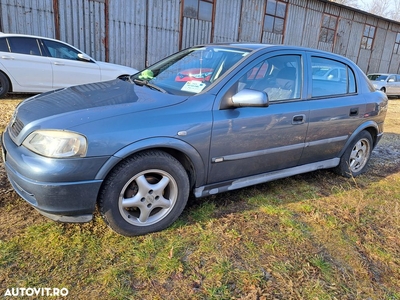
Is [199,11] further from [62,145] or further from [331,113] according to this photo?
[62,145]

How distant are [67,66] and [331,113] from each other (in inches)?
241

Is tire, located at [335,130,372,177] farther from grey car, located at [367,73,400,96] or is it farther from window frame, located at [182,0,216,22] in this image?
grey car, located at [367,73,400,96]

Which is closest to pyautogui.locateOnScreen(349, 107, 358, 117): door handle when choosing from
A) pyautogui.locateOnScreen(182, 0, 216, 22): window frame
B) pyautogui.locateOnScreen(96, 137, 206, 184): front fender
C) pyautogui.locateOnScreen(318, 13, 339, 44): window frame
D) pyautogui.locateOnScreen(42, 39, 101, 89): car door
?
pyautogui.locateOnScreen(96, 137, 206, 184): front fender

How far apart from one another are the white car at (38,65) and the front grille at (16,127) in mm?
4226

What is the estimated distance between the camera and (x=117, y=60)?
10930mm

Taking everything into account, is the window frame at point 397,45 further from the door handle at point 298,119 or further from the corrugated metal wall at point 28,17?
the door handle at point 298,119

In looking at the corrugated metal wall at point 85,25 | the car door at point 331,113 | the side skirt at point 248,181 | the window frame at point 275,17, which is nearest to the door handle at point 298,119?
Result: the car door at point 331,113

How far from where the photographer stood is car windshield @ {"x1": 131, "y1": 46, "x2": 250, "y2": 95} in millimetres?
2836

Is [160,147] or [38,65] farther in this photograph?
[38,65]

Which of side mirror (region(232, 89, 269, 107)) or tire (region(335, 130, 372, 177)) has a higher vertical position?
side mirror (region(232, 89, 269, 107))

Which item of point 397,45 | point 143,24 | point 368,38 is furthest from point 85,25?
point 397,45

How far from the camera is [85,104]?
2.42 m

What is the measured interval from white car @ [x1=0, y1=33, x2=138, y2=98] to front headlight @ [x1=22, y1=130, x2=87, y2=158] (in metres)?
4.70

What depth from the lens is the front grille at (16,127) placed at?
2.38 metres
